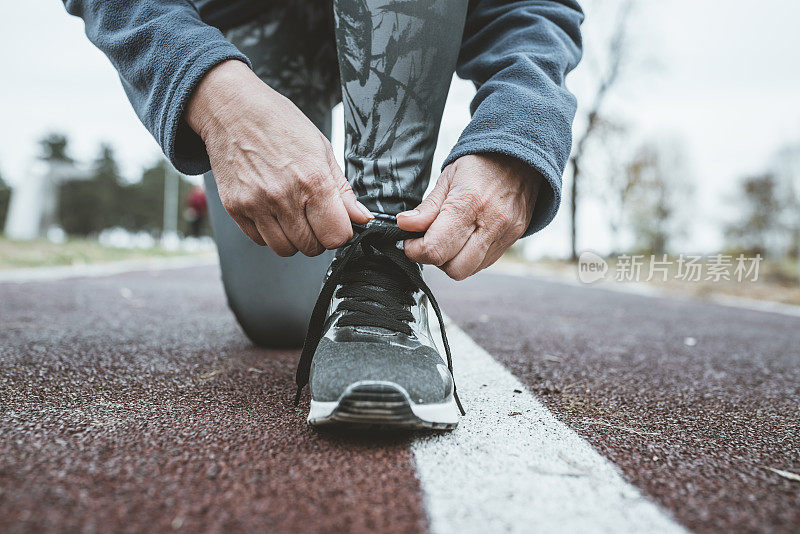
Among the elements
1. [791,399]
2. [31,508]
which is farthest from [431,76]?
[791,399]

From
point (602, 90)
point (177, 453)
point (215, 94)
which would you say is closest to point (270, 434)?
point (177, 453)

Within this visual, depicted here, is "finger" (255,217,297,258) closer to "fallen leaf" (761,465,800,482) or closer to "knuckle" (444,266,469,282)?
"knuckle" (444,266,469,282)

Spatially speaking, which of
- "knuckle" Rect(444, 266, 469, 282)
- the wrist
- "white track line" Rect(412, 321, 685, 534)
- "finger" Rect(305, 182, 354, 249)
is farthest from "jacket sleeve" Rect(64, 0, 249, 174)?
"white track line" Rect(412, 321, 685, 534)

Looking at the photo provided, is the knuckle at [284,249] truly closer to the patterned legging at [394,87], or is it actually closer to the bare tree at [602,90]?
the patterned legging at [394,87]

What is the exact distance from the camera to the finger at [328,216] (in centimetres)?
95

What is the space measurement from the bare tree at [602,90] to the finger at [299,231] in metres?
16.1

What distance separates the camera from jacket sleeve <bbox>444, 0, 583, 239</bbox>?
1.04m

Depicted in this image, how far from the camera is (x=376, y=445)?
2.93 ft

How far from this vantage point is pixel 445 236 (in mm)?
964

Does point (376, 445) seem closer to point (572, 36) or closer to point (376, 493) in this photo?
point (376, 493)

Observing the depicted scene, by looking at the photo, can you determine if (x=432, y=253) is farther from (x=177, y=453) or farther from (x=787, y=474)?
(x=787, y=474)

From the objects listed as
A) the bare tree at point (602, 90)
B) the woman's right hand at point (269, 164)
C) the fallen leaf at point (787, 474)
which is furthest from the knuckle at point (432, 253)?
the bare tree at point (602, 90)

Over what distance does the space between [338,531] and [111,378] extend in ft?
2.84

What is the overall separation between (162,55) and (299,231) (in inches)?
16.9
